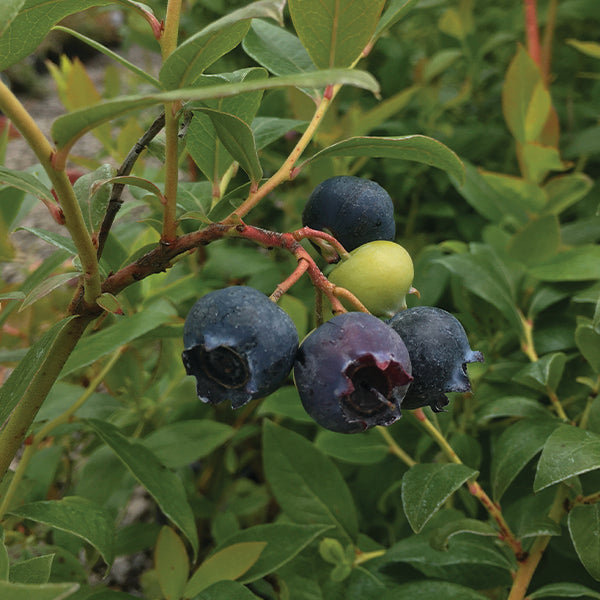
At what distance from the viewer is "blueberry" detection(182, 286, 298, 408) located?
1.50ft

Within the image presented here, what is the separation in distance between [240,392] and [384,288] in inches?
6.2

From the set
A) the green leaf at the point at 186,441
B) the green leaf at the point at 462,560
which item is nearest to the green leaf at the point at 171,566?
the green leaf at the point at 186,441

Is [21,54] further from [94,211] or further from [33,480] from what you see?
[33,480]

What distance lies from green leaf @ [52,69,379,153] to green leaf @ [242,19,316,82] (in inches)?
13.5

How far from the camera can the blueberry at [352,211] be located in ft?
1.89

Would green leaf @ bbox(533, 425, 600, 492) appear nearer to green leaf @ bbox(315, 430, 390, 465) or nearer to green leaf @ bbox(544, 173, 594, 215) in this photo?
green leaf @ bbox(315, 430, 390, 465)

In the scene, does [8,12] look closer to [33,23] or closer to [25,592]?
[33,23]

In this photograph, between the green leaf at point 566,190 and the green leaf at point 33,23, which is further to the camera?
the green leaf at point 566,190

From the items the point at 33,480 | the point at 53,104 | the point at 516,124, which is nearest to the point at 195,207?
the point at 33,480

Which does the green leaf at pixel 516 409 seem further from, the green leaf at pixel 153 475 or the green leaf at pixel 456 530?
the green leaf at pixel 153 475

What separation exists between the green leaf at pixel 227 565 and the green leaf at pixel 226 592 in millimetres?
34

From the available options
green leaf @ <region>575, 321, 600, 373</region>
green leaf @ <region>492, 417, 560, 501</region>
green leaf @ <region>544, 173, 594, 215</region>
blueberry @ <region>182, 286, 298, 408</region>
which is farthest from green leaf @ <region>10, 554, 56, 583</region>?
green leaf @ <region>544, 173, 594, 215</region>

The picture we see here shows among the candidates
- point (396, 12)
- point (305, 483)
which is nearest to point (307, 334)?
point (305, 483)

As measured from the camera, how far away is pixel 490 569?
2.58 ft
